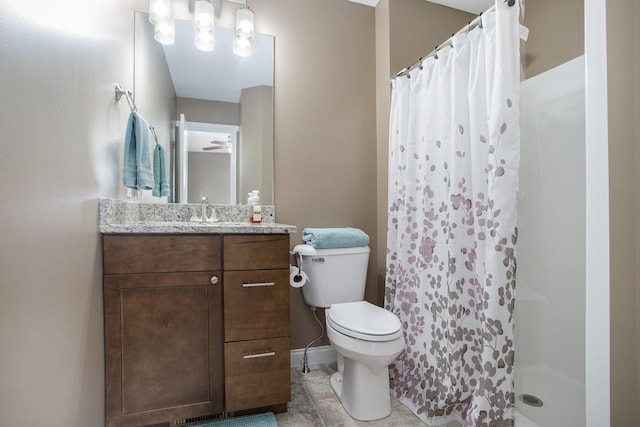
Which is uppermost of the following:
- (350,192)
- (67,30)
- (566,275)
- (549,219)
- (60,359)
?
(67,30)

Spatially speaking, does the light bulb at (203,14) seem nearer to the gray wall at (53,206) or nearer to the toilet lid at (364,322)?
the gray wall at (53,206)

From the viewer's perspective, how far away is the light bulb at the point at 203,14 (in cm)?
182

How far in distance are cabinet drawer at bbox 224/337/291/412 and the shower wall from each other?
1.16 m

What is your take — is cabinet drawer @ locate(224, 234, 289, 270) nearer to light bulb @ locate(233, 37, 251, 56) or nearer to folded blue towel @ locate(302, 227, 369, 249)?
folded blue towel @ locate(302, 227, 369, 249)

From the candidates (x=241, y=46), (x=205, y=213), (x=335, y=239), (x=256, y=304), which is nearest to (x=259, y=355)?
(x=256, y=304)

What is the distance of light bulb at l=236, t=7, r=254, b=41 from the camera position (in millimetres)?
1910

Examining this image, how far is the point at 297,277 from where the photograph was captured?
186 cm

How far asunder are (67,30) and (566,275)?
222 cm

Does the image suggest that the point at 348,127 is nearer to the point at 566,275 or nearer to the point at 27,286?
the point at 566,275

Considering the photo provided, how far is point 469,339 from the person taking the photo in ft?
4.77

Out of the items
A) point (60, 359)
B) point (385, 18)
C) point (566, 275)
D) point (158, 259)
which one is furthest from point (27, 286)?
point (385, 18)

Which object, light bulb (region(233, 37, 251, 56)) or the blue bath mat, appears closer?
the blue bath mat

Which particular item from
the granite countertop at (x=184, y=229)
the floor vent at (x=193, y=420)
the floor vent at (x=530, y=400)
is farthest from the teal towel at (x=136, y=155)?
the floor vent at (x=530, y=400)

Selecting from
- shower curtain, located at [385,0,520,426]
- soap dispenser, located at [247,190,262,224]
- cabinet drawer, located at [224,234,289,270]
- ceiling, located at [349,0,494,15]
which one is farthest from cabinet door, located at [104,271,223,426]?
ceiling, located at [349,0,494,15]
